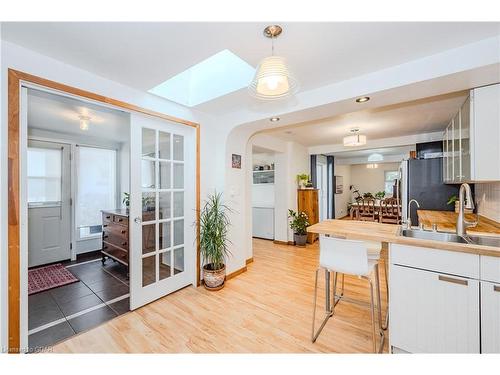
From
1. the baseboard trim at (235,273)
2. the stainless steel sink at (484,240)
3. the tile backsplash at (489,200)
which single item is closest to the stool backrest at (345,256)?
the stainless steel sink at (484,240)

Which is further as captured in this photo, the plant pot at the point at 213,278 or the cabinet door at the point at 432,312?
the plant pot at the point at 213,278

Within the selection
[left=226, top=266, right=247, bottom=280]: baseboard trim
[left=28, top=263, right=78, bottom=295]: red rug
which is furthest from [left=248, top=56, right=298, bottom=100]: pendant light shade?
[left=28, top=263, right=78, bottom=295]: red rug

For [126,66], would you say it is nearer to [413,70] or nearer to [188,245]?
[188,245]

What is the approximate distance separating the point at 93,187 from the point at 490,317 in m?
5.17

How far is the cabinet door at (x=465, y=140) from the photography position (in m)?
1.92

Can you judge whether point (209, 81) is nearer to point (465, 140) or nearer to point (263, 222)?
point (465, 140)

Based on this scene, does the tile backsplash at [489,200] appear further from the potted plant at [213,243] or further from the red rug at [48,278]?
the red rug at [48,278]

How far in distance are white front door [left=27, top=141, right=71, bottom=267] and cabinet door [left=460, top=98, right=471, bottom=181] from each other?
5302mm

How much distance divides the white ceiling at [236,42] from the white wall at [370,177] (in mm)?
8363

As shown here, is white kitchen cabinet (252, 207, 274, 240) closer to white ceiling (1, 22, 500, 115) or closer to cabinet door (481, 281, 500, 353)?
white ceiling (1, 22, 500, 115)

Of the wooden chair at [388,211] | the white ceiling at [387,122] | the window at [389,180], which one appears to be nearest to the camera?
the white ceiling at [387,122]

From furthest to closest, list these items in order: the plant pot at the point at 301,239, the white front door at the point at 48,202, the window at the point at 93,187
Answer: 1. the plant pot at the point at 301,239
2. the window at the point at 93,187
3. the white front door at the point at 48,202

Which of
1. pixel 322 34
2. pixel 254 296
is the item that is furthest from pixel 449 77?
pixel 254 296

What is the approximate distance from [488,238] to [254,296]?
7.12ft
